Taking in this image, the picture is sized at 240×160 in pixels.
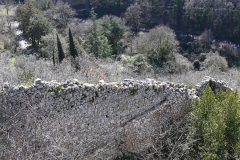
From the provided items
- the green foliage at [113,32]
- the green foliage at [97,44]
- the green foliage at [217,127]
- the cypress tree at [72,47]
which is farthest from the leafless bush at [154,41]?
the green foliage at [217,127]

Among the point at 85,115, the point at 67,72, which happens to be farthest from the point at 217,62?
the point at 85,115

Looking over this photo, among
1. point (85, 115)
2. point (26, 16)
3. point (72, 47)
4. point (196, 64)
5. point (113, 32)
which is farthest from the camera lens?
point (196, 64)

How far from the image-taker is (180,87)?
11.3 metres

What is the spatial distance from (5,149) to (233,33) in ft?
158

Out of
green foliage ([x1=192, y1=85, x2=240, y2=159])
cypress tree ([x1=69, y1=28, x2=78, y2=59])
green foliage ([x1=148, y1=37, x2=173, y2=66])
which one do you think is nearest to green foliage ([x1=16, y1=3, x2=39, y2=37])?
cypress tree ([x1=69, y1=28, x2=78, y2=59])

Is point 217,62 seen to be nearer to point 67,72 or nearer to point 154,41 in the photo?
point 154,41

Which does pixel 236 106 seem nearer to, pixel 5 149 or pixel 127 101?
pixel 127 101

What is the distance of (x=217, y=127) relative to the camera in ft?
29.7

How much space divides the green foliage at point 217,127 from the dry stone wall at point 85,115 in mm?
1680

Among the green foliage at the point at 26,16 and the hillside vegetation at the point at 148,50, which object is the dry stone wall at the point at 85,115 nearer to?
the hillside vegetation at the point at 148,50

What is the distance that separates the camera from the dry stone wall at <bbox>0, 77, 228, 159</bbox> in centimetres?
877

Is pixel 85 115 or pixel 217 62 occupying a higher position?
→ pixel 85 115

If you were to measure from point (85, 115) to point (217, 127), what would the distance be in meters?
4.37

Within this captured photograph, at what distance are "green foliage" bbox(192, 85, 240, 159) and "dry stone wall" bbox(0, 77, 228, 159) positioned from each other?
1680 millimetres
